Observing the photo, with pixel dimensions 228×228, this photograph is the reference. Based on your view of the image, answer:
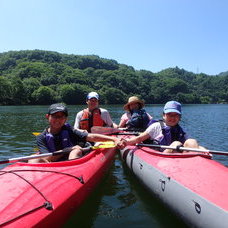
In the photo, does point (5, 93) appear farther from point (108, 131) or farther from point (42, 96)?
point (108, 131)

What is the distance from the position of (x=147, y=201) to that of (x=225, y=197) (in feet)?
7.02

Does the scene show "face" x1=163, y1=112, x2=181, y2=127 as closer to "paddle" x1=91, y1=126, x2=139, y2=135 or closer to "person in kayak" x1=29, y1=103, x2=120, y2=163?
"person in kayak" x1=29, y1=103, x2=120, y2=163

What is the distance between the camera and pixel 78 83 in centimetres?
8512

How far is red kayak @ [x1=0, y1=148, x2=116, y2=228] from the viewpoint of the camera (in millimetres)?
2541

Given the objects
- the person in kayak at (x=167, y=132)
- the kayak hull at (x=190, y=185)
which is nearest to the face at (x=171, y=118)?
the person in kayak at (x=167, y=132)

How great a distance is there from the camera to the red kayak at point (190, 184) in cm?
270

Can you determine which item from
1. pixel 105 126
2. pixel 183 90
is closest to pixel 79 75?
pixel 183 90

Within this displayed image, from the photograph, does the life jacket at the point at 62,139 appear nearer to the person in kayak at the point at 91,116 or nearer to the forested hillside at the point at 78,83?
the person in kayak at the point at 91,116

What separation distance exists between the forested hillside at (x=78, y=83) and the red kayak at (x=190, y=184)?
5926 centimetres

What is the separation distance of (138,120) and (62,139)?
127 inches

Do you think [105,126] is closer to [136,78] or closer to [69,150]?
[69,150]

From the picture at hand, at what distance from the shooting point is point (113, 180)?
19.6ft

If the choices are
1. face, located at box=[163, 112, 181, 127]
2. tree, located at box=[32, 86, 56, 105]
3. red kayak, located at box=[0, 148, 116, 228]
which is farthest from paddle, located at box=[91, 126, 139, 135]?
tree, located at box=[32, 86, 56, 105]

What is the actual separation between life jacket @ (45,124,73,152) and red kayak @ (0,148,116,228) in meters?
0.54
